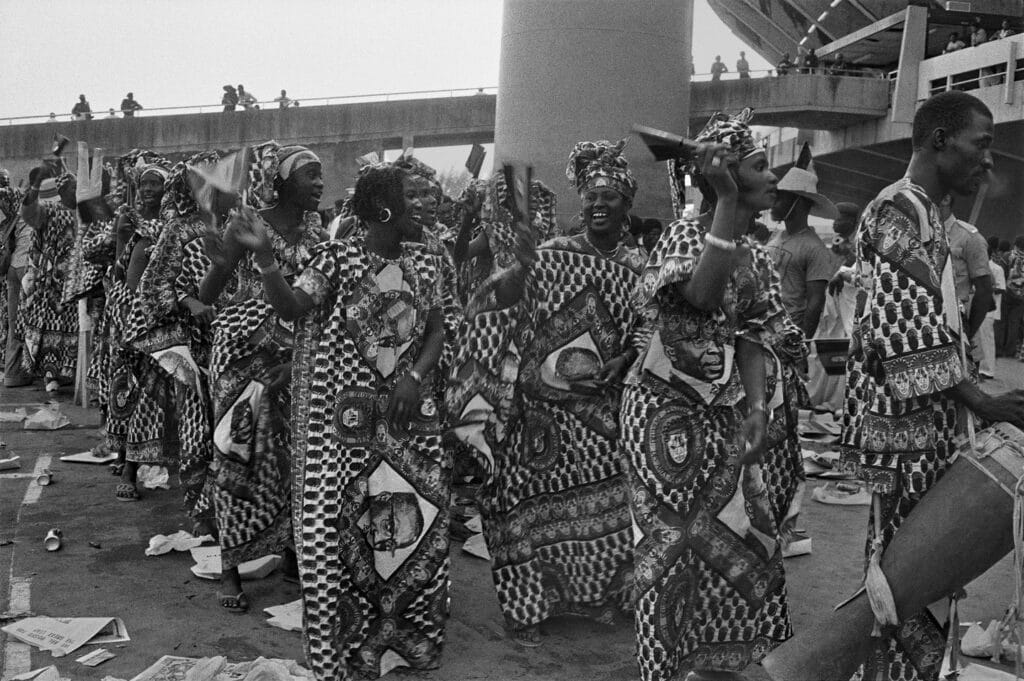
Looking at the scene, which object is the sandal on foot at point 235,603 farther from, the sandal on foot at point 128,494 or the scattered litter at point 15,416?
the scattered litter at point 15,416

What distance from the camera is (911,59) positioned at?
27.2m

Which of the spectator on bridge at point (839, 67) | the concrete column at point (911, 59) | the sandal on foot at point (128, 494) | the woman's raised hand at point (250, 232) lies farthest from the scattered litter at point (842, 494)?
the spectator on bridge at point (839, 67)

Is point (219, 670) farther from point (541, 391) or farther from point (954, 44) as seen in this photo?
point (954, 44)

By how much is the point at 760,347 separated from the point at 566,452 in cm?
146

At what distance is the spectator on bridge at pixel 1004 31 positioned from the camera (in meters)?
23.7

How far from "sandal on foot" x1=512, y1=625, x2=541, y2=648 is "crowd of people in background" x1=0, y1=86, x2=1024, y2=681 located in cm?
1

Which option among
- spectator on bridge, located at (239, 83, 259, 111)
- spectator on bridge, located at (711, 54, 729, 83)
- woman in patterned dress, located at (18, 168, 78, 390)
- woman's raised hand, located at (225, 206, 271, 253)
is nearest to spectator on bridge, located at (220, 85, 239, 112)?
spectator on bridge, located at (239, 83, 259, 111)

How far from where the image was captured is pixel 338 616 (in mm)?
4422

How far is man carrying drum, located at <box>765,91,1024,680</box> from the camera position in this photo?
3.43 meters

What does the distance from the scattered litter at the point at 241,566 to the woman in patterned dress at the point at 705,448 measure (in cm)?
274

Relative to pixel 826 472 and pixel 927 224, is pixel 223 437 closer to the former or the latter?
pixel 927 224

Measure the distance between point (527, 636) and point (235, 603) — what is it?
1.52 meters

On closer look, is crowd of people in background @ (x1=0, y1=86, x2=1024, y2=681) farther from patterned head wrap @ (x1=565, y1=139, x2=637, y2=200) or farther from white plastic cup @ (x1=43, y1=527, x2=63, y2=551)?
white plastic cup @ (x1=43, y1=527, x2=63, y2=551)

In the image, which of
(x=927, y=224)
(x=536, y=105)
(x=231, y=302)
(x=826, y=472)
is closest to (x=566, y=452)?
(x=231, y=302)
